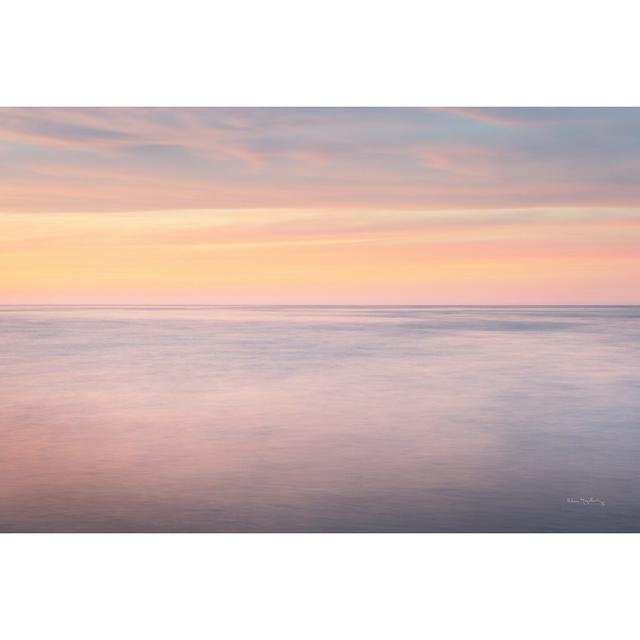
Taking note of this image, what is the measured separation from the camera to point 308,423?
449cm

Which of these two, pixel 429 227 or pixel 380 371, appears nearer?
pixel 429 227

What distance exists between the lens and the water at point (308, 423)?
3.85 m

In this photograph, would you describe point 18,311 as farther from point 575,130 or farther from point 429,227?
point 575,130

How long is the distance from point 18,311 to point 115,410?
787mm

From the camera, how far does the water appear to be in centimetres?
385
